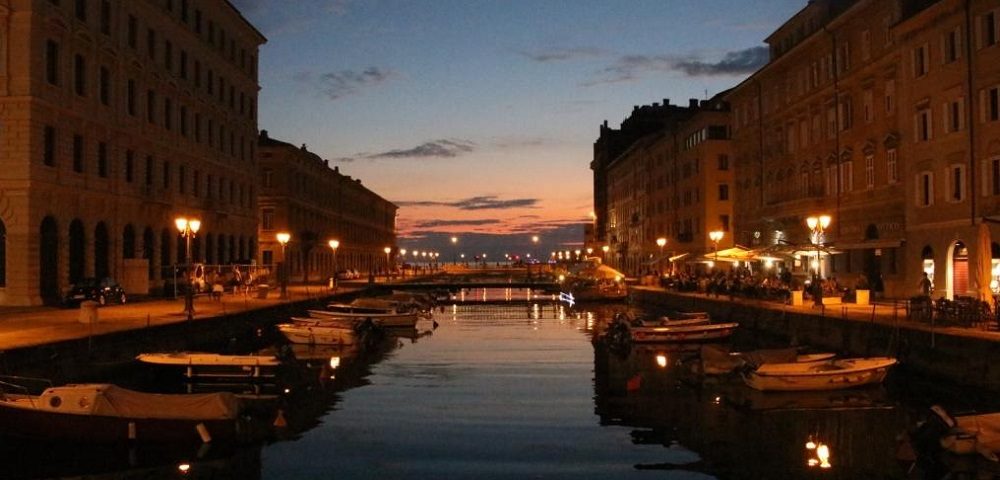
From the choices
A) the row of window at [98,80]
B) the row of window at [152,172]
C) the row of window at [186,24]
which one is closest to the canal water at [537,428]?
the row of window at [152,172]

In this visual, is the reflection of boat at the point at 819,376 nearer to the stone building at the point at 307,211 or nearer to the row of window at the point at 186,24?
the row of window at the point at 186,24

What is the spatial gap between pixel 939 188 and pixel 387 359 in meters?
24.8

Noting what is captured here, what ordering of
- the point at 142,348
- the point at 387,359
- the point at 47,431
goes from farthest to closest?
the point at 387,359
the point at 142,348
the point at 47,431

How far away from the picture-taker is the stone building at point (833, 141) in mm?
47713

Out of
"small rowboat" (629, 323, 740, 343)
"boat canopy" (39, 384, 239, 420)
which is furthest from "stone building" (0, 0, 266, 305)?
"small rowboat" (629, 323, 740, 343)

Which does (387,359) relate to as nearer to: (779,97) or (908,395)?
(908,395)

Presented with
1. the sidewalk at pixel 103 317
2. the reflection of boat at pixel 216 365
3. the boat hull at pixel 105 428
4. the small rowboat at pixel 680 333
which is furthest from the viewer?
the small rowboat at pixel 680 333

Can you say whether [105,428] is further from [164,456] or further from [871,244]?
[871,244]

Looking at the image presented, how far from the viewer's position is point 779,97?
64500 mm

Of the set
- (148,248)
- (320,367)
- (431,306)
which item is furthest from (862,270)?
(148,248)

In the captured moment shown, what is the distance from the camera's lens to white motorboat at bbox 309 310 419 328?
5042cm

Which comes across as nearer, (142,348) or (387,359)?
(142,348)

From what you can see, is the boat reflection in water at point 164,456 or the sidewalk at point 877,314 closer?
the boat reflection in water at point 164,456

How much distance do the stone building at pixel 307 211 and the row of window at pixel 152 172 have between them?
10990 mm
